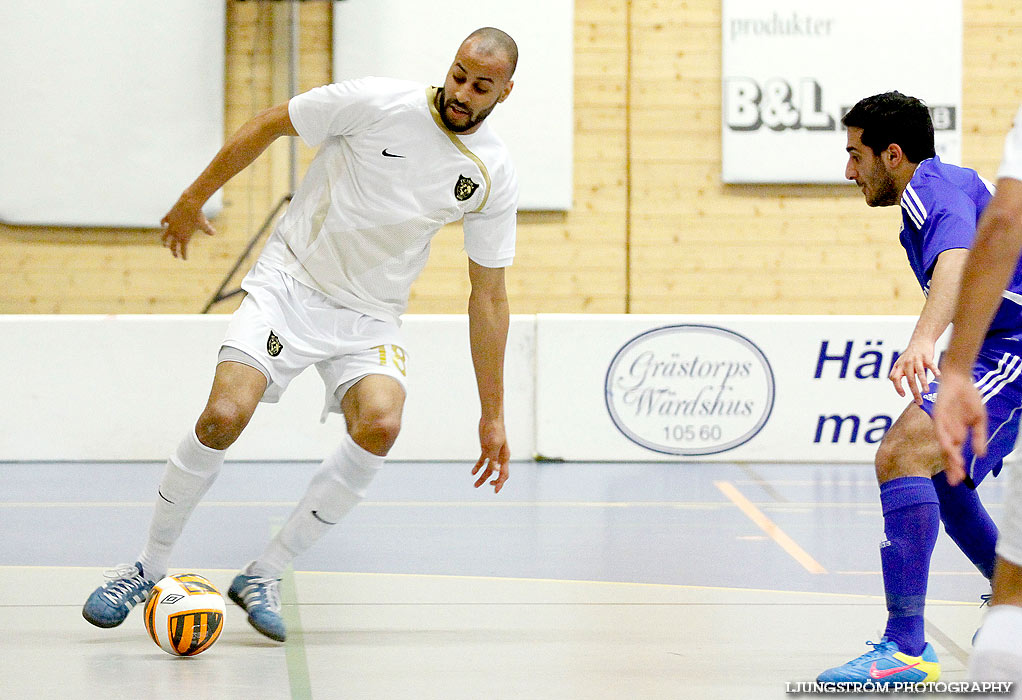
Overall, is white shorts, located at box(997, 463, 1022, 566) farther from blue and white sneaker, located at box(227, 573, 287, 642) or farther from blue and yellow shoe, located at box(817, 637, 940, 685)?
blue and white sneaker, located at box(227, 573, 287, 642)

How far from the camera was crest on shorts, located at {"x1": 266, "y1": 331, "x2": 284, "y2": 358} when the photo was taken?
3430 mm

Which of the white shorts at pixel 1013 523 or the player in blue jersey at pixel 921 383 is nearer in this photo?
the white shorts at pixel 1013 523

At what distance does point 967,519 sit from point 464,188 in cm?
176

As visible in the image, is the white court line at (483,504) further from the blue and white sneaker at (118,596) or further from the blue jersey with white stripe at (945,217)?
the blue jersey with white stripe at (945,217)

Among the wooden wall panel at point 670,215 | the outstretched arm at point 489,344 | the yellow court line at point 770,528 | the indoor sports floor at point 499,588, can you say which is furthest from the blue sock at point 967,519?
the wooden wall panel at point 670,215

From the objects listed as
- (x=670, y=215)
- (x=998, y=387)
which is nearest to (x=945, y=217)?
(x=998, y=387)

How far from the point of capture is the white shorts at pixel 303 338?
343 centimetres

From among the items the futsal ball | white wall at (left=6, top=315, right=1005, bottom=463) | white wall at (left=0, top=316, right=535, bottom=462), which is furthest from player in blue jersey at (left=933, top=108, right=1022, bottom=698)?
white wall at (left=0, top=316, right=535, bottom=462)

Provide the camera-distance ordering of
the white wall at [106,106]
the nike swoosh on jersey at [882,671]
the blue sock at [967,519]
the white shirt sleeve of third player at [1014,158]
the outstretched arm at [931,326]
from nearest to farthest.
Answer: the white shirt sleeve of third player at [1014,158] → the outstretched arm at [931,326] → the nike swoosh on jersey at [882,671] → the blue sock at [967,519] → the white wall at [106,106]

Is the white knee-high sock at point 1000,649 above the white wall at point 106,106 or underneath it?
underneath

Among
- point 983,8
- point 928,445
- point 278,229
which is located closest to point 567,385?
point 278,229

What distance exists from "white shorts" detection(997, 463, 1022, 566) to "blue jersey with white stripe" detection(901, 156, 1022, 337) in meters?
1.28

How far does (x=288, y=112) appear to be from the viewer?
350 cm

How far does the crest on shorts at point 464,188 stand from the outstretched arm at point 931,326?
1392 mm
